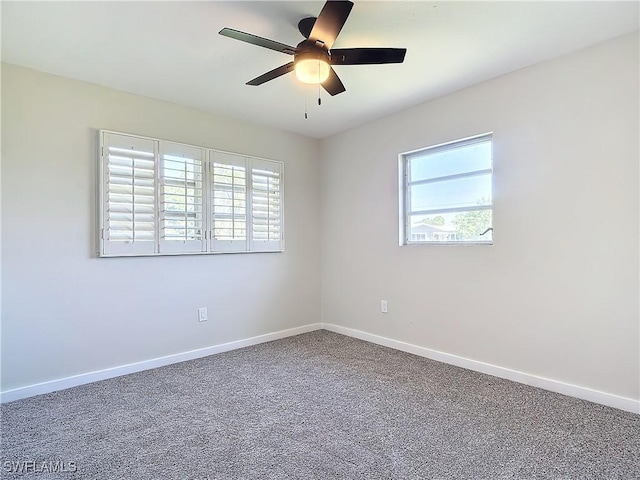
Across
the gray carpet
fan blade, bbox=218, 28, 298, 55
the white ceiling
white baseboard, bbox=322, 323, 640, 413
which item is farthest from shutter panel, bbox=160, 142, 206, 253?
white baseboard, bbox=322, 323, 640, 413

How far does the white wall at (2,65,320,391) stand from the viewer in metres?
2.54

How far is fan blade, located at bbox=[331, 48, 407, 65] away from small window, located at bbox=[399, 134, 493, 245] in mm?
1427

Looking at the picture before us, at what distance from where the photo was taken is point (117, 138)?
2.93 meters

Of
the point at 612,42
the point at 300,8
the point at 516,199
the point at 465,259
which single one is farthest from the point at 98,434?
the point at 612,42

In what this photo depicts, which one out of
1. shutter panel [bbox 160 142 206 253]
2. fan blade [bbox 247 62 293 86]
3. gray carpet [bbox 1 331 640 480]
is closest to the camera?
gray carpet [bbox 1 331 640 480]

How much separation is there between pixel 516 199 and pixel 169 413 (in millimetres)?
2911

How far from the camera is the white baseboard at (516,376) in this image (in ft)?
7.43

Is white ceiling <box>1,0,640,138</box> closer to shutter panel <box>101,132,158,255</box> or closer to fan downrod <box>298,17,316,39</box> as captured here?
fan downrod <box>298,17,316,39</box>

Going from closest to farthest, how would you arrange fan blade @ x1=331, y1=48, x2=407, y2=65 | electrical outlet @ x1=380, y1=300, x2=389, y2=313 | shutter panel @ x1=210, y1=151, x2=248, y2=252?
fan blade @ x1=331, y1=48, x2=407, y2=65 → shutter panel @ x1=210, y1=151, x2=248, y2=252 → electrical outlet @ x1=380, y1=300, x2=389, y2=313

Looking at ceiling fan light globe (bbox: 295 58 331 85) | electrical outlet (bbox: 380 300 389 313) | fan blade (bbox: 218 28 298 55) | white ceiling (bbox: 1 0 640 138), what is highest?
white ceiling (bbox: 1 0 640 138)

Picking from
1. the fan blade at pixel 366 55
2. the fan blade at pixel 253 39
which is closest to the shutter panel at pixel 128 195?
the fan blade at pixel 253 39

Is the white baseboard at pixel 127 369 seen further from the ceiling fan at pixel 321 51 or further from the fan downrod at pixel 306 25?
the fan downrod at pixel 306 25

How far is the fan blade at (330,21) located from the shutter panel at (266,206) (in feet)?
6.82

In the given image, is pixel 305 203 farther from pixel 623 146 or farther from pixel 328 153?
pixel 623 146
